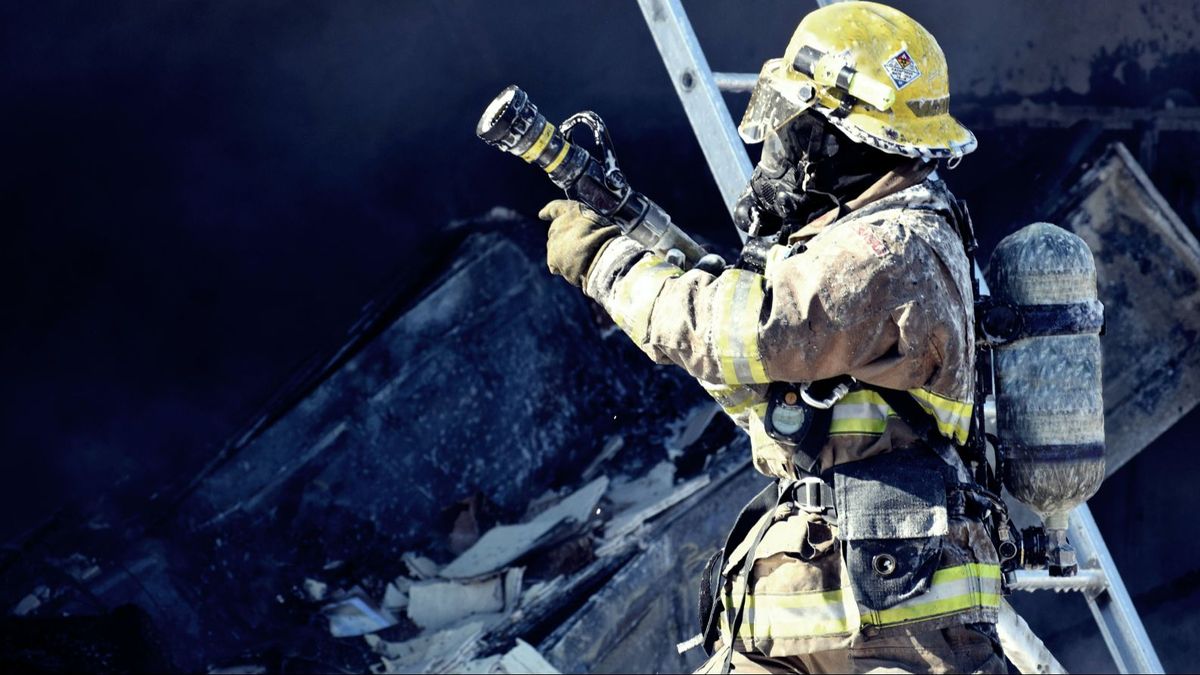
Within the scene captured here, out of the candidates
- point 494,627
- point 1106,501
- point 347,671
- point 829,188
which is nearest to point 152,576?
point 347,671

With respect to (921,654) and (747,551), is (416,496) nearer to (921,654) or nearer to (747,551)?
(747,551)

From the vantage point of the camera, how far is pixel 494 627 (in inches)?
177

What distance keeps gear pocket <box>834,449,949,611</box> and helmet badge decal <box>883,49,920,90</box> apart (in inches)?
29.9

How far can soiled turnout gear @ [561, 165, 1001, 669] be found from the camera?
2.35 m

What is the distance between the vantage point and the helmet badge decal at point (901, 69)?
2586 mm

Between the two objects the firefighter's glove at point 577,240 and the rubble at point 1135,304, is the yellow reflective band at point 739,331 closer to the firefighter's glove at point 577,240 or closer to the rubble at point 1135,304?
the firefighter's glove at point 577,240

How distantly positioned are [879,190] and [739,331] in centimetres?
47

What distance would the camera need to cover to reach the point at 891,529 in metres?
2.49

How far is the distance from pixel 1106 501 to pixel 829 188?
10.2 feet

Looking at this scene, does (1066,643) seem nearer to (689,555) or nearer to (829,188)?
(689,555)

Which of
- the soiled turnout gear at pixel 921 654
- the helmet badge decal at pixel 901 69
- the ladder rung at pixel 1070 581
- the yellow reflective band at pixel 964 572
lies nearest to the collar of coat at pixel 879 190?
the helmet badge decal at pixel 901 69

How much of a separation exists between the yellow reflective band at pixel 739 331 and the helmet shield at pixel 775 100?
420mm

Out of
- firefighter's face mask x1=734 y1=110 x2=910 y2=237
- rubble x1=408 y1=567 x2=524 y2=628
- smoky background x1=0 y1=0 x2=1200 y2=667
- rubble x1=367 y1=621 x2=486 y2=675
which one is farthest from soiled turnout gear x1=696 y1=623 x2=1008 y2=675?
smoky background x1=0 y1=0 x2=1200 y2=667

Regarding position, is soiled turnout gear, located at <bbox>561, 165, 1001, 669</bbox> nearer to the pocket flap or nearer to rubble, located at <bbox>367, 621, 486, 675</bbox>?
the pocket flap
